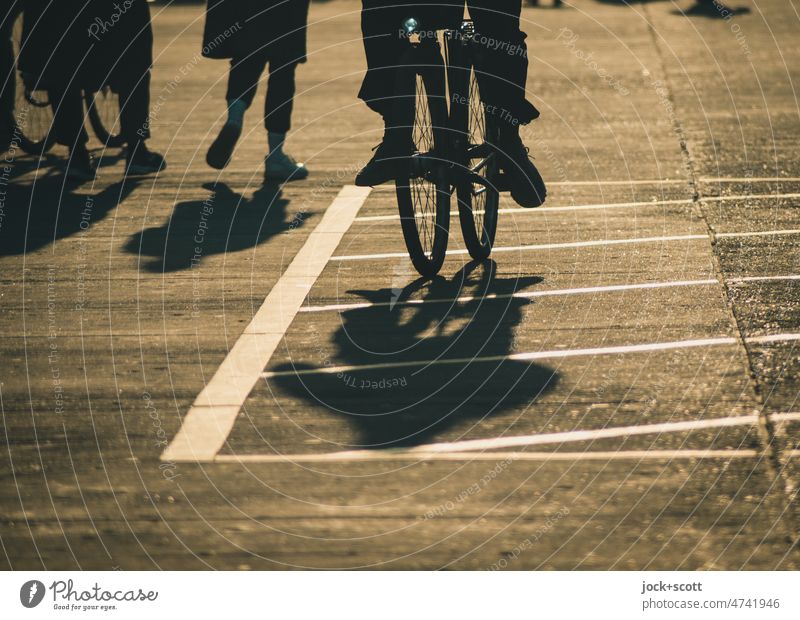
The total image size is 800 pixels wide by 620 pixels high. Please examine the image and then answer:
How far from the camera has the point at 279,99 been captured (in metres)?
10.9

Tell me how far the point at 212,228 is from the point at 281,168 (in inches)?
63.1

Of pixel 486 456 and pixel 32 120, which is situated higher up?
pixel 486 456

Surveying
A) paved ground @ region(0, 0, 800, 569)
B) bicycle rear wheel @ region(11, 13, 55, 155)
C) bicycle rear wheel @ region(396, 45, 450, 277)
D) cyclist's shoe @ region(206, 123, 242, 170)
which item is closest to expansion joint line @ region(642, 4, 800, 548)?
paved ground @ region(0, 0, 800, 569)

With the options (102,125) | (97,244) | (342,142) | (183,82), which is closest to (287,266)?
(97,244)

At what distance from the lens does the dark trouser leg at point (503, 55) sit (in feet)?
25.5

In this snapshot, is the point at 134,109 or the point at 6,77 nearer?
the point at 134,109

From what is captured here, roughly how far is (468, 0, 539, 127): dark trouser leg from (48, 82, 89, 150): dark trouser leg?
405 cm

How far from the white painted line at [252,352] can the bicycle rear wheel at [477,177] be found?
824 millimetres

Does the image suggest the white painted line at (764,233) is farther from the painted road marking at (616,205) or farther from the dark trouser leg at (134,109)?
the dark trouser leg at (134,109)

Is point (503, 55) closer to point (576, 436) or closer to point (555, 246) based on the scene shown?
point (555, 246)

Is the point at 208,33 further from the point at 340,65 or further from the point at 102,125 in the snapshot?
the point at 340,65

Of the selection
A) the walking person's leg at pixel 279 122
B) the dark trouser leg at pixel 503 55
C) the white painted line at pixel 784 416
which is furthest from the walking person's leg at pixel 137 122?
the white painted line at pixel 784 416

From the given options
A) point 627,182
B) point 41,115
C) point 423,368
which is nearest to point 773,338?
point 423,368
